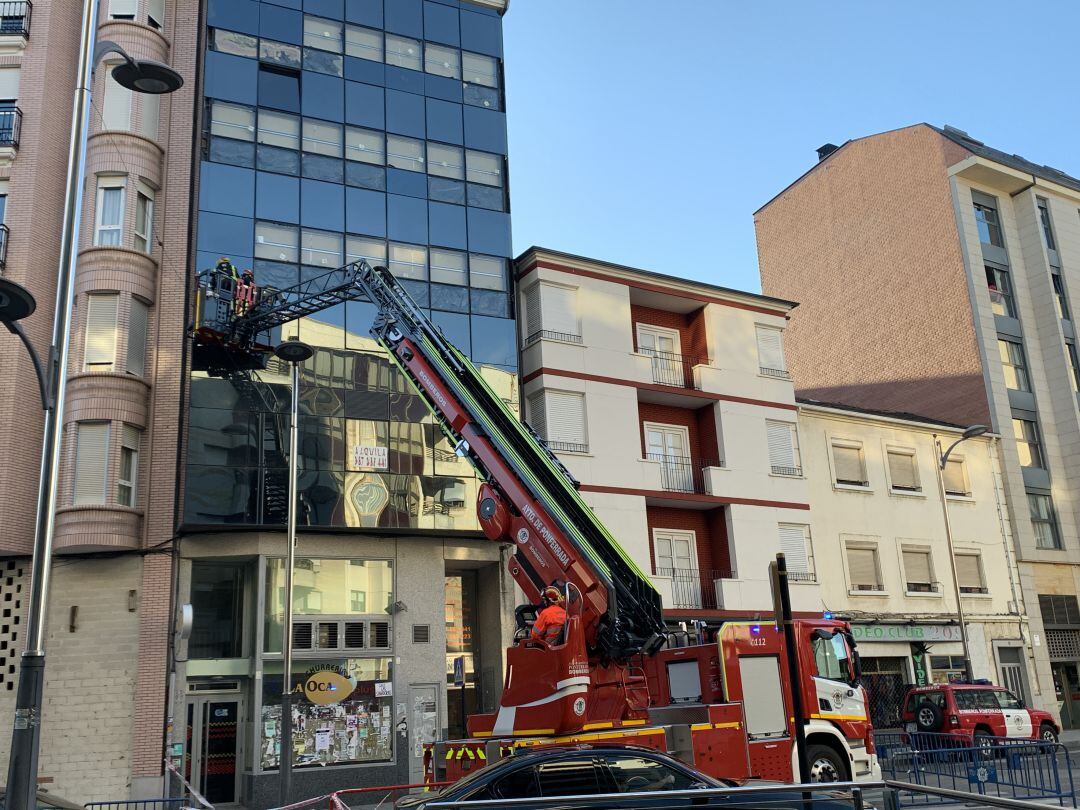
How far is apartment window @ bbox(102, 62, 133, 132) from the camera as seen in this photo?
85.7ft

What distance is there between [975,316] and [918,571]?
443 inches

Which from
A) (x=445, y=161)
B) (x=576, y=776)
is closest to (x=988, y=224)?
(x=445, y=161)

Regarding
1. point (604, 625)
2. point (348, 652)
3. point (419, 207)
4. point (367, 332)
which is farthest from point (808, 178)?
point (604, 625)

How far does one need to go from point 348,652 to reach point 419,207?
41.4 feet

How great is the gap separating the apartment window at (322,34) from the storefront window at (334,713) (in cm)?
1718

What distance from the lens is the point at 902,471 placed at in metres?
36.5

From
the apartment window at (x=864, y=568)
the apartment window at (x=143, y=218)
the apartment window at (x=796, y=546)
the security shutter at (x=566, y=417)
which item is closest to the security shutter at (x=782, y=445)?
the apartment window at (x=796, y=546)

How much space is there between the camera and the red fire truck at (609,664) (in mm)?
15109

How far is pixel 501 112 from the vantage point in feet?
103

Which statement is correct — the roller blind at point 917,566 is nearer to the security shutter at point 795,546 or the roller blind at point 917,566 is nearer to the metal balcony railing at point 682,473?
the security shutter at point 795,546

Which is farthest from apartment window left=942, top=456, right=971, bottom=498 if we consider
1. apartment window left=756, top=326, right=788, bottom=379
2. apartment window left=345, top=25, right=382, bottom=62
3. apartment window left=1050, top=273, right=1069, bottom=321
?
apartment window left=345, top=25, right=382, bottom=62

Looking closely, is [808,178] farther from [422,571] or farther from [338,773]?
[338,773]

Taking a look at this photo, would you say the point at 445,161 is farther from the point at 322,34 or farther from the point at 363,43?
the point at 322,34

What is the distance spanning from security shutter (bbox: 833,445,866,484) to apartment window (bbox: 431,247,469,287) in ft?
48.6
